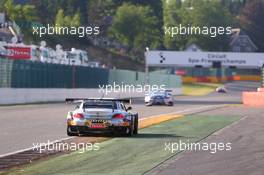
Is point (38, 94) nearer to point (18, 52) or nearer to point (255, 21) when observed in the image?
point (18, 52)

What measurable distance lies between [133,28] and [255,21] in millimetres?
42465

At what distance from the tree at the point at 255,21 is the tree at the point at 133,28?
1408 inches

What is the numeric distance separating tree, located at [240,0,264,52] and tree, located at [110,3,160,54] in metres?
35.8

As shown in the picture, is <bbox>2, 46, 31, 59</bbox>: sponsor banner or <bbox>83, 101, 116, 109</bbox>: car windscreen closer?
<bbox>83, 101, 116, 109</bbox>: car windscreen

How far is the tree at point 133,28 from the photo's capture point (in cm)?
13162

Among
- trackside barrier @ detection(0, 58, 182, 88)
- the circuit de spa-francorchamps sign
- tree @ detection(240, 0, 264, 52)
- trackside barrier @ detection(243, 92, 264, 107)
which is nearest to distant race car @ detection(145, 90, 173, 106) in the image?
trackside barrier @ detection(243, 92, 264, 107)

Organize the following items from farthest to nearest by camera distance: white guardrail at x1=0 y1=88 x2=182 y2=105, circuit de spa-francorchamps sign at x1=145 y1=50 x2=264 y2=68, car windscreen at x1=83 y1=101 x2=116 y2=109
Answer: circuit de spa-francorchamps sign at x1=145 y1=50 x2=264 y2=68
white guardrail at x1=0 y1=88 x2=182 y2=105
car windscreen at x1=83 y1=101 x2=116 y2=109

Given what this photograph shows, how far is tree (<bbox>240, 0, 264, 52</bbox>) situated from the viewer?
165 metres

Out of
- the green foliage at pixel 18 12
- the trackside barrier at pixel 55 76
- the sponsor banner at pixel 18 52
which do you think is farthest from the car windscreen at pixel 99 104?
the green foliage at pixel 18 12

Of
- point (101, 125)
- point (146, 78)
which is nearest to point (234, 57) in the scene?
point (146, 78)

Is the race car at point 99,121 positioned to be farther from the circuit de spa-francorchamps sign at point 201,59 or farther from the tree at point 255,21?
the tree at point 255,21

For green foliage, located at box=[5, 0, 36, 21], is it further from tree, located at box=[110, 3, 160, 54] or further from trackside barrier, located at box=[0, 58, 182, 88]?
trackside barrier, located at box=[0, 58, 182, 88]

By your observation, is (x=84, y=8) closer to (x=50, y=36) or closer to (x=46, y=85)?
(x=50, y=36)

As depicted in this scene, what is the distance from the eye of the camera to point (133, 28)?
133375 millimetres
